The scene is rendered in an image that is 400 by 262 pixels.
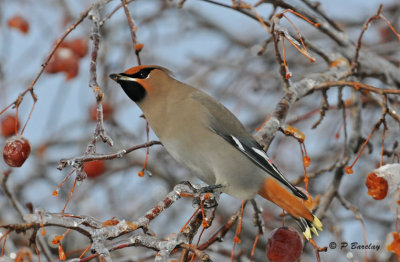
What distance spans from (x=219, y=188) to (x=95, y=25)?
88 centimetres

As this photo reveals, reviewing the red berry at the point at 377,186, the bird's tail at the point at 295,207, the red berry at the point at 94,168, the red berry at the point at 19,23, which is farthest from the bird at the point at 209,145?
the red berry at the point at 19,23

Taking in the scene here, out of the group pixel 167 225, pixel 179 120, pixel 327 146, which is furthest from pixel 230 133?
pixel 167 225

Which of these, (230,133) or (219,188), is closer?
(219,188)

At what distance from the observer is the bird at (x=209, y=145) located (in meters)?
2.44

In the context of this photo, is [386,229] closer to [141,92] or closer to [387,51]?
[387,51]

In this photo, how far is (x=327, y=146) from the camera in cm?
436

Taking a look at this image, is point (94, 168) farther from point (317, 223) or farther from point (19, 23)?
→ point (317, 223)

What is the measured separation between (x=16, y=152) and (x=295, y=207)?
1124mm

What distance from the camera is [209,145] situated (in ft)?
Answer: 8.39

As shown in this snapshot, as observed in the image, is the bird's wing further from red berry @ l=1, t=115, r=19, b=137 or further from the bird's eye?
red berry @ l=1, t=115, r=19, b=137

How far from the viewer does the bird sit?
2.44 meters

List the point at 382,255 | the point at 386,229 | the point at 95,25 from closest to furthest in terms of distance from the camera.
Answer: the point at 95,25 → the point at 382,255 → the point at 386,229

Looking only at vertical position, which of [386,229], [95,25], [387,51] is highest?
[387,51]

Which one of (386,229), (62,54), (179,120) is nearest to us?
(179,120)
